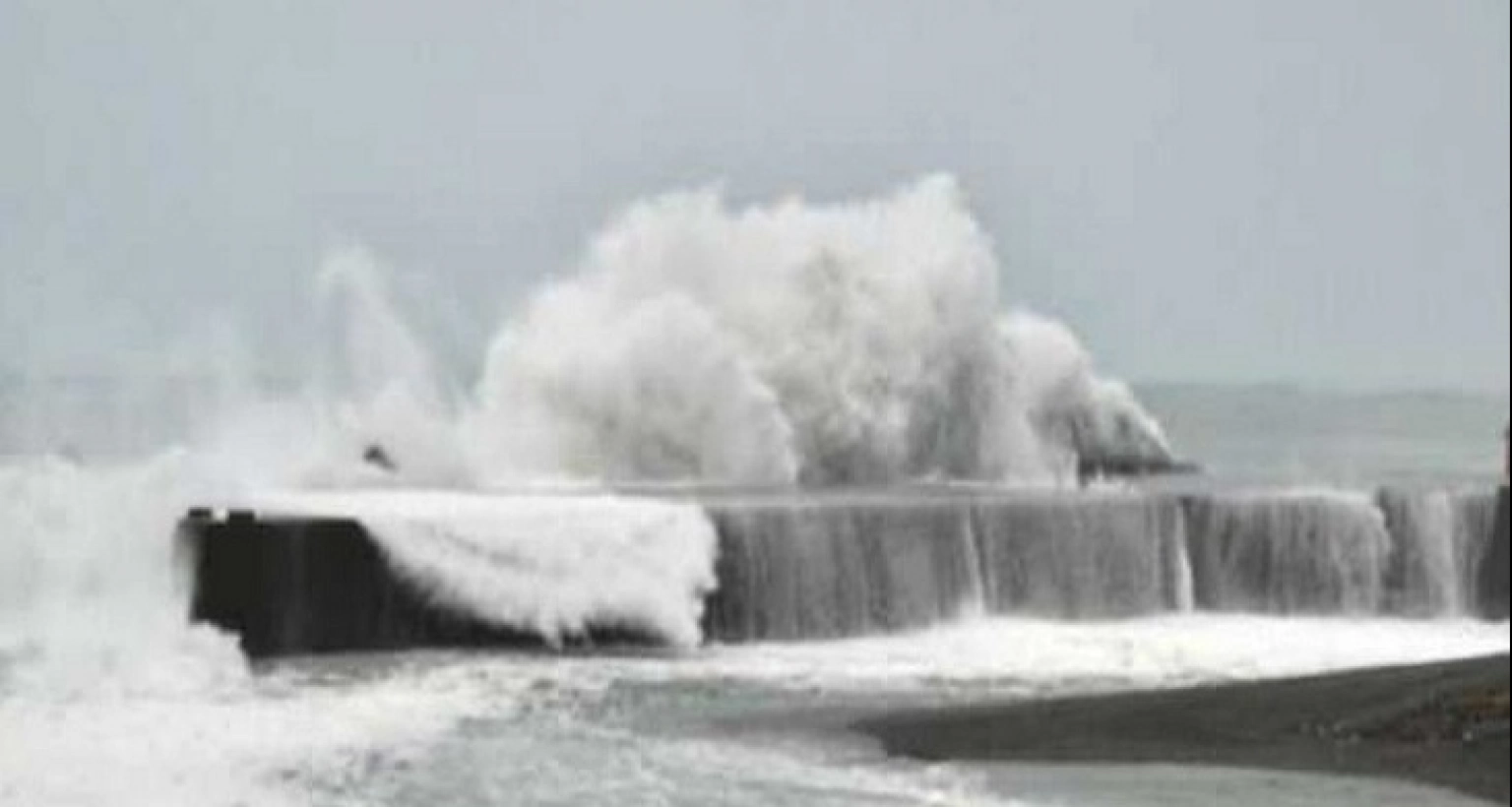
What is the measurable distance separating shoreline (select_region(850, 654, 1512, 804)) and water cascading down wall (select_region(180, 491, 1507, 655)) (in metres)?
5.87

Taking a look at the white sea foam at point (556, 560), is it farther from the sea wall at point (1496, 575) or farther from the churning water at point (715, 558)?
the sea wall at point (1496, 575)

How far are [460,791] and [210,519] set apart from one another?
774 cm

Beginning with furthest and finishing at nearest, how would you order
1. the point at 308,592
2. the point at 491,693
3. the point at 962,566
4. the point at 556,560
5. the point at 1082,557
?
1. the point at 1082,557
2. the point at 962,566
3. the point at 556,560
4. the point at 308,592
5. the point at 491,693

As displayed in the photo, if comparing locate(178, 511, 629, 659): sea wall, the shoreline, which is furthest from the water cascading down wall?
the shoreline

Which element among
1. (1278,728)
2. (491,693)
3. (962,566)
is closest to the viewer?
(1278,728)

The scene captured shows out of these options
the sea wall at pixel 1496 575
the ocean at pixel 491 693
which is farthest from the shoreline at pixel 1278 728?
the sea wall at pixel 1496 575

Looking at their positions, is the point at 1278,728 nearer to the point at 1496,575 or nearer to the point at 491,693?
the point at 491,693

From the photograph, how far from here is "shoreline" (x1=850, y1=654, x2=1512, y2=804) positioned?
14320 mm

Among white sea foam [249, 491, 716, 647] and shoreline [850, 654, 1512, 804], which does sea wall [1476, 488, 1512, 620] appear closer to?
white sea foam [249, 491, 716, 647]

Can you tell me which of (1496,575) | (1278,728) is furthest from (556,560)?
(1496,575)

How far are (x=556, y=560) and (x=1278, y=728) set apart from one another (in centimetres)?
876

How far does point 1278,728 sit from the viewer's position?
15.3 metres

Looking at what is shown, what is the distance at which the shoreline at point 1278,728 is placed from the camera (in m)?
14.3

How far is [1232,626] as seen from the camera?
24297 millimetres
